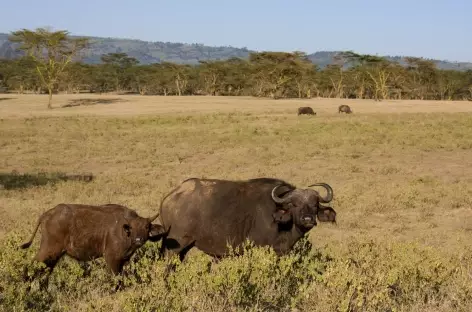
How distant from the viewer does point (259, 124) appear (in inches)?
1378

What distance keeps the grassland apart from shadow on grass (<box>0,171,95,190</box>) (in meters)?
0.70

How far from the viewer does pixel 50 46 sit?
53.9 meters

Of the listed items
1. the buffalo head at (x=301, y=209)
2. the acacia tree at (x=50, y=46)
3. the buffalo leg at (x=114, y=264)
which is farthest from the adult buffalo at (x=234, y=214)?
the acacia tree at (x=50, y=46)

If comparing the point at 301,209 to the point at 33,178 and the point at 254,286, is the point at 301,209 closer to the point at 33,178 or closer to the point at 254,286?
the point at 254,286

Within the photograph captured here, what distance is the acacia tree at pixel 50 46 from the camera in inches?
2103

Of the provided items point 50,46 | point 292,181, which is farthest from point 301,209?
point 50,46

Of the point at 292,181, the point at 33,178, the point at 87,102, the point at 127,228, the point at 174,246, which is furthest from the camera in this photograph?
the point at 87,102

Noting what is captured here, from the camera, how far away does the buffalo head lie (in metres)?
6.75

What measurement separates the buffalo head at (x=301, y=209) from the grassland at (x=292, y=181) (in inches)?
20.0

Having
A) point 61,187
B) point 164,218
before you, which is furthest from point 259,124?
point 164,218

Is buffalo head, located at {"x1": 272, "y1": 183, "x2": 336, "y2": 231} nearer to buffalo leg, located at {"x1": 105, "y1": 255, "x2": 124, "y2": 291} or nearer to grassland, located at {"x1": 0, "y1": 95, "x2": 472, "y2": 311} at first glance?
grassland, located at {"x1": 0, "y1": 95, "x2": 472, "y2": 311}

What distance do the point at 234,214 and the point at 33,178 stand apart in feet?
35.4

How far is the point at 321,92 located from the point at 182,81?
23886mm

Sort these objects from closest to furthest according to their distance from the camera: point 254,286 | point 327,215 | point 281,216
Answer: point 254,286 < point 281,216 < point 327,215
